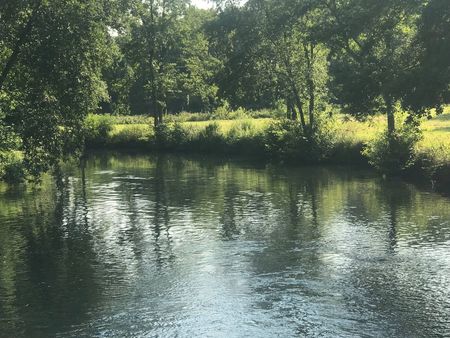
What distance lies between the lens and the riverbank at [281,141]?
31.3 m

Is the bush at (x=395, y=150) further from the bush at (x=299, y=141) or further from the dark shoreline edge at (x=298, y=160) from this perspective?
the bush at (x=299, y=141)

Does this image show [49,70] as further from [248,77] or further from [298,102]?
[298,102]

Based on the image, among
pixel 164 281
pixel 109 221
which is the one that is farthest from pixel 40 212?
pixel 164 281

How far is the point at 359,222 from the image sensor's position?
71.8 feet

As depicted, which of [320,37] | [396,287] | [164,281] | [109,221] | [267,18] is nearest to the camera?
[396,287]

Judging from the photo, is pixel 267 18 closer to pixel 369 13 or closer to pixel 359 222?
pixel 359 222

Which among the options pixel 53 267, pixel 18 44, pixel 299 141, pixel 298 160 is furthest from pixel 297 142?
pixel 53 267

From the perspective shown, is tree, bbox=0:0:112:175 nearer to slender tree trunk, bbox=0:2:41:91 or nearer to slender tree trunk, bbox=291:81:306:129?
slender tree trunk, bbox=0:2:41:91

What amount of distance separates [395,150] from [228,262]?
62.1ft

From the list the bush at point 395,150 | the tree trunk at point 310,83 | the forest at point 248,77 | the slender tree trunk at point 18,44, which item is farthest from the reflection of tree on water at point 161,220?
the bush at point 395,150

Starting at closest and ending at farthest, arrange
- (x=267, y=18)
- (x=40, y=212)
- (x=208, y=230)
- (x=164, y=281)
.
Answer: (x=164, y=281) → (x=208, y=230) → (x=40, y=212) → (x=267, y=18)

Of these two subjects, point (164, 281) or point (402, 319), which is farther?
point (164, 281)

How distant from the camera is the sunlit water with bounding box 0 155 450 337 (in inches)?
498

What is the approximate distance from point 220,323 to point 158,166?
106 feet
